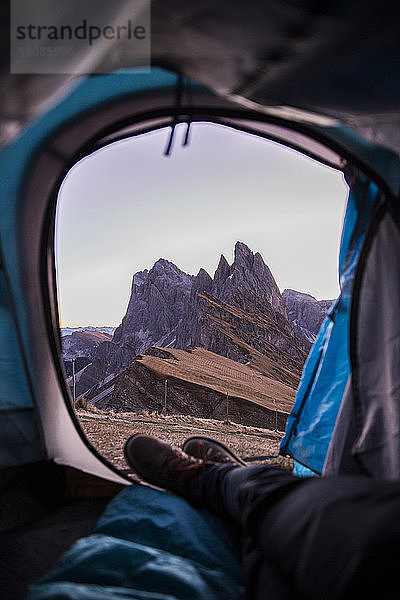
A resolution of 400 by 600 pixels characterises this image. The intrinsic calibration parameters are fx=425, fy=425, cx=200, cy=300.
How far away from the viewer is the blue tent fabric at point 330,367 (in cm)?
156

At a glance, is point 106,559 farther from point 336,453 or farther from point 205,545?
point 336,453

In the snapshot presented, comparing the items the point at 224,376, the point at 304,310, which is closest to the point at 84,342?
the point at 304,310

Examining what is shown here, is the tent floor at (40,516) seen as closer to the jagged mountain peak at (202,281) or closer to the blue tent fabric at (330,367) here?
the blue tent fabric at (330,367)

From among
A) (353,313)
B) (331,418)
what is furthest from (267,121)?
(331,418)

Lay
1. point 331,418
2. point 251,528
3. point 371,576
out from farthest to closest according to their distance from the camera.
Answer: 1. point 331,418
2. point 251,528
3. point 371,576

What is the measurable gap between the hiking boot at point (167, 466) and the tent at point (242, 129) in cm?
12

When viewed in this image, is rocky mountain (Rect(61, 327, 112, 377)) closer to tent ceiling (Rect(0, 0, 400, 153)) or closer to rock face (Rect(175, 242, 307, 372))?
rock face (Rect(175, 242, 307, 372))

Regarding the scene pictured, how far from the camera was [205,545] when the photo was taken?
4.03 feet

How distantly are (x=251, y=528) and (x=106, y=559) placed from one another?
40 cm

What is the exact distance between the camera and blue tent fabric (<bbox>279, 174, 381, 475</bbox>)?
1556 millimetres

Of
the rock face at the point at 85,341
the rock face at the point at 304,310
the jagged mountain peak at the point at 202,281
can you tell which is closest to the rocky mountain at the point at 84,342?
the rock face at the point at 85,341

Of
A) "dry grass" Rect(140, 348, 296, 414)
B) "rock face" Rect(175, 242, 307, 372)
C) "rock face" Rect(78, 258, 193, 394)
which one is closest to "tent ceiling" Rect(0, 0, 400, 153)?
"dry grass" Rect(140, 348, 296, 414)

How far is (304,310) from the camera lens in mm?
81500

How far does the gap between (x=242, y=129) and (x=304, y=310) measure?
8214cm
